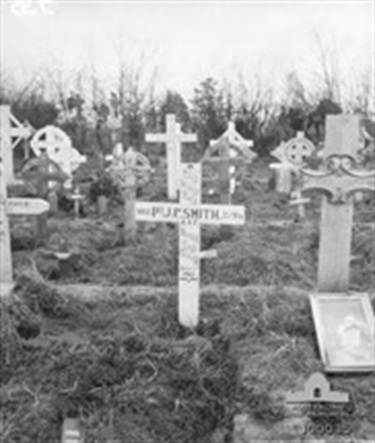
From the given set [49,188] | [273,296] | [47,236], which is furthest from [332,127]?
[49,188]

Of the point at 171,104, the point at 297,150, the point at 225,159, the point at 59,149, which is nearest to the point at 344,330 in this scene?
the point at 225,159

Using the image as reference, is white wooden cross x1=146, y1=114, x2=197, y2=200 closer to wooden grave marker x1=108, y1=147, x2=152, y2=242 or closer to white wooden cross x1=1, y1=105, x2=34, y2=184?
wooden grave marker x1=108, y1=147, x2=152, y2=242

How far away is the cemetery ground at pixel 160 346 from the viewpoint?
2.76 metres

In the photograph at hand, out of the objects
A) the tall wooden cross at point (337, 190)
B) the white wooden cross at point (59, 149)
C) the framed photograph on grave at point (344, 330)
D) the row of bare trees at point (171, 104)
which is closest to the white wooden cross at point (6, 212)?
the tall wooden cross at point (337, 190)

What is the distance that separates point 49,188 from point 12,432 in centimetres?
495

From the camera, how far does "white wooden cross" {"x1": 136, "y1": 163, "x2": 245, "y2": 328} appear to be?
369 cm

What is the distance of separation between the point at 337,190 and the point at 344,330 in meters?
0.84

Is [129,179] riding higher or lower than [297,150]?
lower

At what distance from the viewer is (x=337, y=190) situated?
3836mm

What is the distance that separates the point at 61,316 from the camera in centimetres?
388

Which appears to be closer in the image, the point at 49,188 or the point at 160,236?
the point at 160,236

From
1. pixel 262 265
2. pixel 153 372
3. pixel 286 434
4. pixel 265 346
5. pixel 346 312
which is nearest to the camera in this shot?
pixel 286 434

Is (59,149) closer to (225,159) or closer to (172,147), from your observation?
(172,147)

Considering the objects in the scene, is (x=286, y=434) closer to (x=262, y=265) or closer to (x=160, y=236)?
(x=262, y=265)
